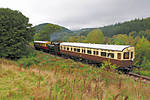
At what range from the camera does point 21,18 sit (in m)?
20.4

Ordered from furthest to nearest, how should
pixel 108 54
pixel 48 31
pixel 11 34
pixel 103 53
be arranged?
1. pixel 48 31
2. pixel 11 34
3. pixel 103 53
4. pixel 108 54

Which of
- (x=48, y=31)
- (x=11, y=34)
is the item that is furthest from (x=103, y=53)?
(x=48, y=31)

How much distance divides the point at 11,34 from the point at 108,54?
1605 cm

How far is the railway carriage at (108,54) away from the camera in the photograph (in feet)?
40.8

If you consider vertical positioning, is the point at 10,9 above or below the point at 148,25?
below

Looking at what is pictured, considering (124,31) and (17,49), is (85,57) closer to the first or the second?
(17,49)

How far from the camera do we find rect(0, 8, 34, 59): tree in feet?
57.1

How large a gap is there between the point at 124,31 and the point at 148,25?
2617 cm

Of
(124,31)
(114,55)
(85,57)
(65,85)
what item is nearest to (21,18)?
(85,57)

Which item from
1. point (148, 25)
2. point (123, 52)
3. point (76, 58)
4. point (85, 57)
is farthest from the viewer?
point (148, 25)

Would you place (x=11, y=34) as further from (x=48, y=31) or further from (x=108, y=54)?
(x=48, y=31)

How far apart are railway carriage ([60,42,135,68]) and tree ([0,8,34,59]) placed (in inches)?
381

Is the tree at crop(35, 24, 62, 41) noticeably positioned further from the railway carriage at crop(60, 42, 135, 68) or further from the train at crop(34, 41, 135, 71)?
the railway carriage at crop(60, 42, 135, 68)

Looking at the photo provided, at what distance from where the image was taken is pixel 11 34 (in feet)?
57.9
